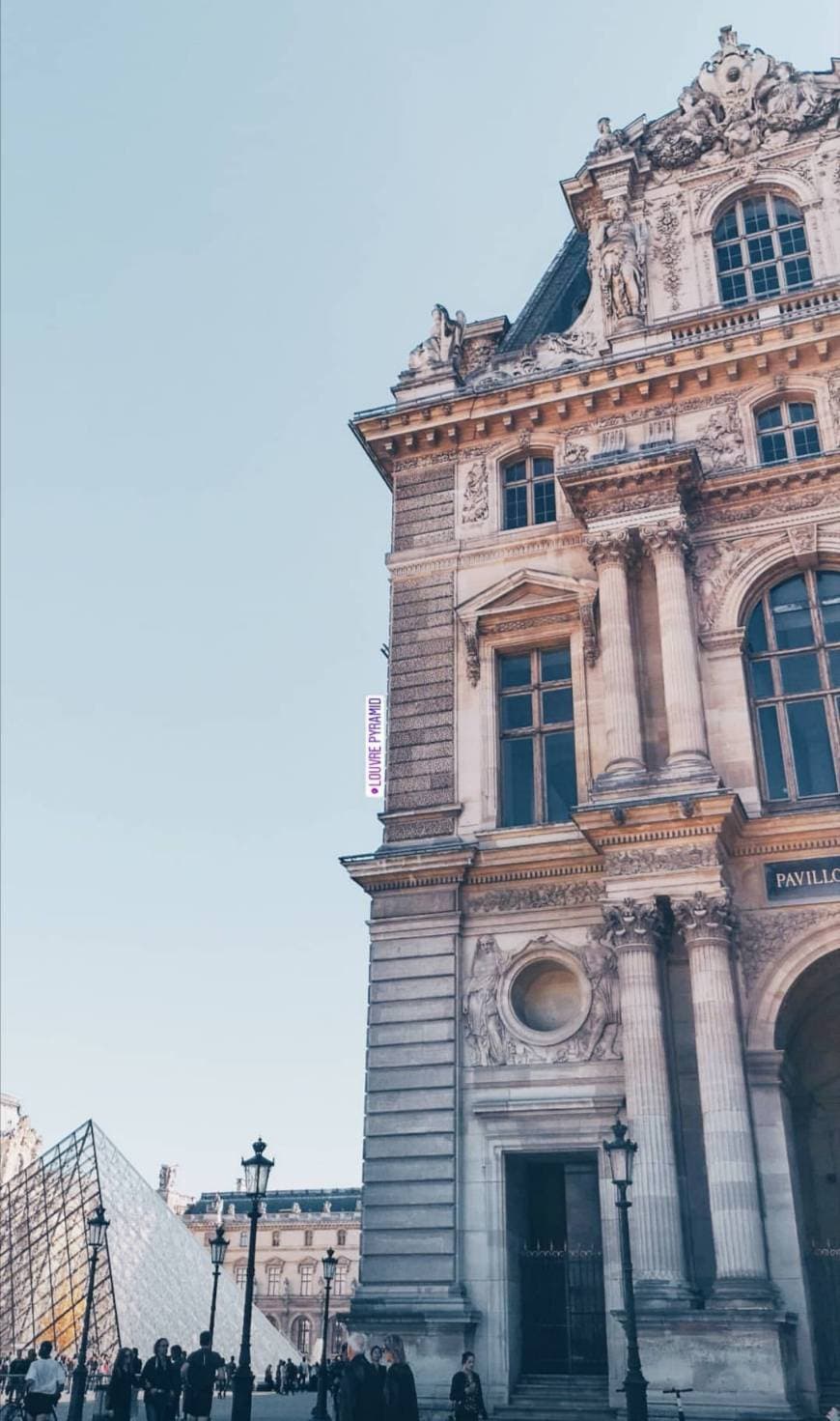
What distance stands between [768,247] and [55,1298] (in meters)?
50.0

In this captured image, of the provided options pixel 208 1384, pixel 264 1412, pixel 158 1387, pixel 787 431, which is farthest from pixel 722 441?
pixel 264 1412

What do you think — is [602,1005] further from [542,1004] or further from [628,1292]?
[628,1292]

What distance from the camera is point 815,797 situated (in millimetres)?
21641

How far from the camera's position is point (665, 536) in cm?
2348

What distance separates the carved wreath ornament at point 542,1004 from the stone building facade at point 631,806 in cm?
6

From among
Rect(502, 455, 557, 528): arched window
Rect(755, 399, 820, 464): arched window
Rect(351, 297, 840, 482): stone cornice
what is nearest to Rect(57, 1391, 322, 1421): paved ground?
Rect(502, 455, 557, 528): arched window

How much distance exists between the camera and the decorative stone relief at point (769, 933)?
66.9 ft

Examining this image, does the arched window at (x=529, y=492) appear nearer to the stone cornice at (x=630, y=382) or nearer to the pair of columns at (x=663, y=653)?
the stone cornice at (x=630, y=382)

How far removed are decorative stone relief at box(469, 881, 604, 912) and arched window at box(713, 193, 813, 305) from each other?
13.7 meters

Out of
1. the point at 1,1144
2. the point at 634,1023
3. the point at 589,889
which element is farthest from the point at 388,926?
the point at 1,1144

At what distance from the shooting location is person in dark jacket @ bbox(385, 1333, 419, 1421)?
1191cm

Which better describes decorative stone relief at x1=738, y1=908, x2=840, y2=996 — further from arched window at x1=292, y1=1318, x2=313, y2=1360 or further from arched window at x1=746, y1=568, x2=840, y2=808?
arched window at x1=292, y1=1318, x2=313, y2=1360

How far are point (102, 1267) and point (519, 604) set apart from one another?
135ft

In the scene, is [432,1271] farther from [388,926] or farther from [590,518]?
[590,518]
